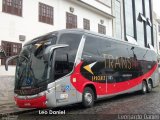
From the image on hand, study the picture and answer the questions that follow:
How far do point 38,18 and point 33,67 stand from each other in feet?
33.5

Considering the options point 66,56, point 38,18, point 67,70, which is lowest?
point 67,70

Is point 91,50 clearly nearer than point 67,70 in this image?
No

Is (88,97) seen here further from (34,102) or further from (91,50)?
(34,102)

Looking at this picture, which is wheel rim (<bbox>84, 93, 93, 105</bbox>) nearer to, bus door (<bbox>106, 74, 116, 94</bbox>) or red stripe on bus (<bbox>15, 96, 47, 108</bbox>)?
bus door (<bbox>106, 74, 116, 94</bbox>)

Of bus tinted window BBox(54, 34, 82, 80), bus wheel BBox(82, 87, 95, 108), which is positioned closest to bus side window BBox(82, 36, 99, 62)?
bus tinted window BBox(54, 34, 82, 80)

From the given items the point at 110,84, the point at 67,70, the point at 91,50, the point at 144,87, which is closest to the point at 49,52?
the point at 67,70

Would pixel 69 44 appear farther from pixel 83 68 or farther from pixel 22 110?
pixel 22 110

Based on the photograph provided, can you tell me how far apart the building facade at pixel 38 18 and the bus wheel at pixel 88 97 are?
23.6 ft

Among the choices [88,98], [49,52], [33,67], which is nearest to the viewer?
[49,52]

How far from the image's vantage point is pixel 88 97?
13641 mm

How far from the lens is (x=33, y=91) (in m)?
11.6

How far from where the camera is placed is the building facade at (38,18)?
19.1 meters

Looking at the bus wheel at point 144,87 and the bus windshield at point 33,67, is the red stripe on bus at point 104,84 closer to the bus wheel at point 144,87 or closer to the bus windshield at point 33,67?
the bus wheel at point 144,87

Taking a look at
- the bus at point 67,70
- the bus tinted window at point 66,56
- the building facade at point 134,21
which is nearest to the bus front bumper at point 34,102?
the bus at point 67,70
